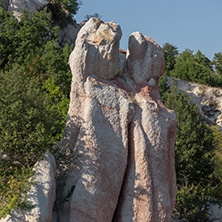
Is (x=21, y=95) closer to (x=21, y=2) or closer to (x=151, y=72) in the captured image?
(x=151, y=72)

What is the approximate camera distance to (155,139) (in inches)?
425

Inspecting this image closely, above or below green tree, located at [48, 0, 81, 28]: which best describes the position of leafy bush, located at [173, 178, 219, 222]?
below

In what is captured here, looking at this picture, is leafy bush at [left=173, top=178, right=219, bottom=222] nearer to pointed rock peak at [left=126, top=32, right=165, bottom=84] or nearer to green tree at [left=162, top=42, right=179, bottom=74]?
Result: pointed rock peak at [left=126, top=32, right=165, bottom=84]

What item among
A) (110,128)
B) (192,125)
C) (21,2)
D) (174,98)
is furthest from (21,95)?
(21,2)

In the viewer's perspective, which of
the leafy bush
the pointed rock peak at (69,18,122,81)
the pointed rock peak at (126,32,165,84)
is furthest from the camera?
the leafy bush

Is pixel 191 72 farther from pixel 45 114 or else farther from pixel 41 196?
pixel 41 196

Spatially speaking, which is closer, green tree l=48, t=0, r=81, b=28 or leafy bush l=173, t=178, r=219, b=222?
leafy bush l=173, t=178, r=219, b=222

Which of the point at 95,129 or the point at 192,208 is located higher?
the point at 192,208

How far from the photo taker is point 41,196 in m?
8.64

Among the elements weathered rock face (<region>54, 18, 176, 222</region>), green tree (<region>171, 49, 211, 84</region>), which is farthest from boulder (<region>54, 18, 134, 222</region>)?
green tree (<region>171, 49, 211, 84</region>)

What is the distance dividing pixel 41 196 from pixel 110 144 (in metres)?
2.38

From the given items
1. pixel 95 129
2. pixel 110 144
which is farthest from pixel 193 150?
pixel 95 129

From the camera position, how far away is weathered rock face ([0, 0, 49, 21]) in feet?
115

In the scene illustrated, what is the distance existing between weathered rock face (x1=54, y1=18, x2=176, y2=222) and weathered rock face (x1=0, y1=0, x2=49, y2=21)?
974 inches
